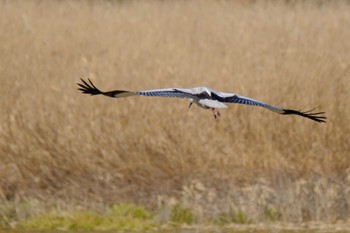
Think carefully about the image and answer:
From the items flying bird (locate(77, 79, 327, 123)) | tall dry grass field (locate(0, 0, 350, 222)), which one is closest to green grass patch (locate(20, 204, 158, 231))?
tall dry grass field (locate(0, 0, 350, 222))

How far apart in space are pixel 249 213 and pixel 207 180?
2.08ft

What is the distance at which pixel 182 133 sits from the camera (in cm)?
1067

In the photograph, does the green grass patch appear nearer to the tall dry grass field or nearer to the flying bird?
the tall dry grass field

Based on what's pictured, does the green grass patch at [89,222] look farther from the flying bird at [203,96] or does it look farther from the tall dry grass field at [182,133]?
the flying bird at [203,96]

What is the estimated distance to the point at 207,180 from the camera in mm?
10398

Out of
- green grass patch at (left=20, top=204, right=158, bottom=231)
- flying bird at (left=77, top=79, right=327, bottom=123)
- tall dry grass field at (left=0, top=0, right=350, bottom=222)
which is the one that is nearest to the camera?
flying bird at (left=77, top=79, right=327, bottom=123)

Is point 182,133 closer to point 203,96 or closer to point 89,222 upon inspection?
point 89,222

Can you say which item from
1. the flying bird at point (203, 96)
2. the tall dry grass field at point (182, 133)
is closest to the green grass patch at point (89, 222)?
the tall dry grass field at point (182, 133)

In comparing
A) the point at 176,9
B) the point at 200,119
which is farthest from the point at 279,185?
the point at 176,9

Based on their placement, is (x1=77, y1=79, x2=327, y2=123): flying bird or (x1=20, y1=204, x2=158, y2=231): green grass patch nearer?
(x1=77, y1=79, x2=327, y2=123): flying bird

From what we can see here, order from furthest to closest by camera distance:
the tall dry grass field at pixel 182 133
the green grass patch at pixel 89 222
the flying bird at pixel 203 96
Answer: the tall dry grass field at pixel 182 133
the green grass patch at pixel 89 222
the flying bird at pixel 203 96

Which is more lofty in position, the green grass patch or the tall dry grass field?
the tall dry grass field

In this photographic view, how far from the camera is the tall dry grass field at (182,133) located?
10.2m

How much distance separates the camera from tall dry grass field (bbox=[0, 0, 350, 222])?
10.2 m
